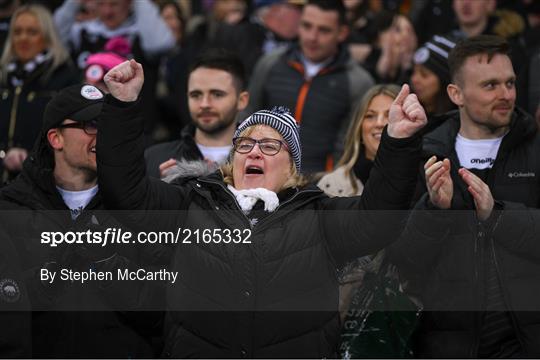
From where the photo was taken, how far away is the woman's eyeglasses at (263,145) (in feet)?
17.2

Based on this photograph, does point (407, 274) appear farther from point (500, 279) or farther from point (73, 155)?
point (73, 155)

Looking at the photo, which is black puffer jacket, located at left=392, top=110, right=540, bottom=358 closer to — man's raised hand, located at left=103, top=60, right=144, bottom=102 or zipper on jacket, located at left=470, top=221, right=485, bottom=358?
zipper on jacket, located at left=470, top=221, right=485, bottom=358

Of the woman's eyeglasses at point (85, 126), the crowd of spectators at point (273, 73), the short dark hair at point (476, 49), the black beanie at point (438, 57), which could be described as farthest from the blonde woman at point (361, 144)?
the woman's eyeglasses at point (85, 126)

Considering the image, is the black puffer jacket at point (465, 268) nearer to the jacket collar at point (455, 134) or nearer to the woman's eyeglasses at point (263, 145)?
the jacket collar at point (455, 134)

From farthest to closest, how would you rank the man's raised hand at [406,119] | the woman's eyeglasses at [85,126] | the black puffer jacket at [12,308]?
the woman's eyeglasses at [85,126]
the black puffer jacket at [12,308]
the man's raised hand at [406,119]

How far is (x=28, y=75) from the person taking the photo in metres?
8.32

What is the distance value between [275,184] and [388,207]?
0.67 metres

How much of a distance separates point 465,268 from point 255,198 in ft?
4.01

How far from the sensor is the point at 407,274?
571cm

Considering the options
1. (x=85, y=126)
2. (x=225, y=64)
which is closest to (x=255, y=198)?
(x=85, y=126)

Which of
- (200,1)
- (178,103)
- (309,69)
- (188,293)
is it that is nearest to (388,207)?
(188,293)

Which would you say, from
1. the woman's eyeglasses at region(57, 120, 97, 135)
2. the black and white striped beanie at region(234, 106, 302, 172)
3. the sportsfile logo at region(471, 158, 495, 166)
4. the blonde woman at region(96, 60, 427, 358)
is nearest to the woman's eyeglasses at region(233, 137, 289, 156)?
the black and white striped beanie at region(234, 106, 302, 172)

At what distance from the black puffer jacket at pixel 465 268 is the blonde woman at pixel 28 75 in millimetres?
3127

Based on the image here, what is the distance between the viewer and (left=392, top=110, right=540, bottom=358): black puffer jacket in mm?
5434
